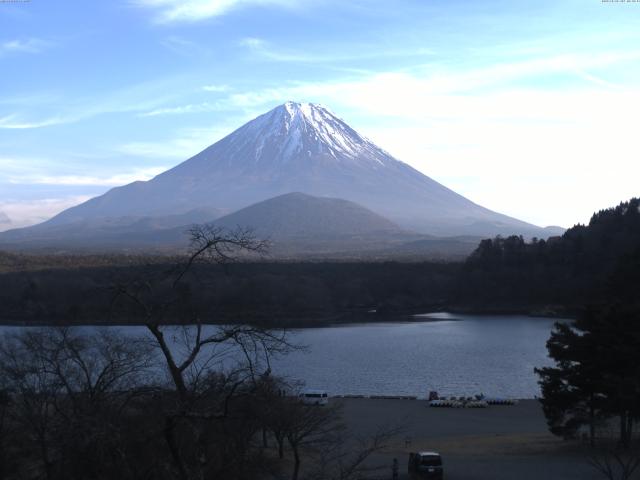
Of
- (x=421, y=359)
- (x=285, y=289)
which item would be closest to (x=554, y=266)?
(x=285, y=289)

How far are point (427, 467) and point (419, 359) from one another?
14.6 metres

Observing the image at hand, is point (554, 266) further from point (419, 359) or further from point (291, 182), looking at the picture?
point (291, 182)

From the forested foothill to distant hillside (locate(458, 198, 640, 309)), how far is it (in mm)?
53

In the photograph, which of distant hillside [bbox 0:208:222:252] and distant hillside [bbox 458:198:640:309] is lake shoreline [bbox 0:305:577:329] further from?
distant hillside [bbox 0:208:222:252]

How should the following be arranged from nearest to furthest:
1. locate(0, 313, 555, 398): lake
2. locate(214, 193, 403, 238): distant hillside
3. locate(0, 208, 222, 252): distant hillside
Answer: locate(0, 313, 555, 398): lake
locate(0, 208, 222, 252): distant hillside
locate(214, 193, 403, 238): distant hillside

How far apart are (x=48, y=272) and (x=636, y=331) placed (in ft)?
120

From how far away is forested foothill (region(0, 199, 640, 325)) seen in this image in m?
37.2

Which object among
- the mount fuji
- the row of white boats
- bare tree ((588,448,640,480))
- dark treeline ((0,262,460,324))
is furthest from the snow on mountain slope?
bare tree ((588,448,640,480))

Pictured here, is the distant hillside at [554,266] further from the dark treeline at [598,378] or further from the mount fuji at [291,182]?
the mount fuji at [291,182]

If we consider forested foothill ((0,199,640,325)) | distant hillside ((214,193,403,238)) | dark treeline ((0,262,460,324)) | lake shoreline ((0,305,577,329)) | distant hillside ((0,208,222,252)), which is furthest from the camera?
distant hillside ((214,193,403,238))

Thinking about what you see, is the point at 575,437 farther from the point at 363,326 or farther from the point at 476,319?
the point at 476,319

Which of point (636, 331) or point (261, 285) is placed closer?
point (636, 331)

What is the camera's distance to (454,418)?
15633 millimetres

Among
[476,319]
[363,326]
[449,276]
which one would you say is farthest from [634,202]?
[363,326]
